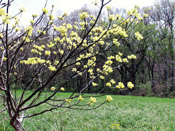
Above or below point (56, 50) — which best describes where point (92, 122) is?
below

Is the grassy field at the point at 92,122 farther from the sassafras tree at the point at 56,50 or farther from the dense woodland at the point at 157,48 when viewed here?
the dense woodland at the point at 157,48

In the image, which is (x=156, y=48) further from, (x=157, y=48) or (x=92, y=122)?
(x=92, y=122)

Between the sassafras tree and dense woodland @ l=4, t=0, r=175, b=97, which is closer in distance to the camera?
the sassafras tree

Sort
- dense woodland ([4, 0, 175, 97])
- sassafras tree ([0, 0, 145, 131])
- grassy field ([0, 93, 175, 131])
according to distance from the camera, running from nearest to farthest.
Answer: sassafras tree ([0, 0, 145, 131]), grassy field ([0, 93, 175, 131]), dense woodland ([4, 0, 175, 97])

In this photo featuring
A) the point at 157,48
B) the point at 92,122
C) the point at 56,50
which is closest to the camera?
the point at 56,50

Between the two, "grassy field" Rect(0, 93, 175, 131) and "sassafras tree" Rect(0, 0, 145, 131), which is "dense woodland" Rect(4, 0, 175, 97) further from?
"sassafras tree" Rect(0, 0, 145, 131)

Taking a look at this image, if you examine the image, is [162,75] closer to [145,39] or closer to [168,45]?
[168,45]

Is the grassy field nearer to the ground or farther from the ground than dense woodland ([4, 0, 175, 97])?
nearer to the ground

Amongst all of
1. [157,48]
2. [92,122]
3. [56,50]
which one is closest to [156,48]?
[157,48]

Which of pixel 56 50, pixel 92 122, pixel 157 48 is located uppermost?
pixel 157 48

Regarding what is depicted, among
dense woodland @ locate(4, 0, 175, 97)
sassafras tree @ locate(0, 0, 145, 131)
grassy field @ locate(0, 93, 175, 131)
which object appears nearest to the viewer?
sassafras tree @ locate(0, 0, 145, 131)

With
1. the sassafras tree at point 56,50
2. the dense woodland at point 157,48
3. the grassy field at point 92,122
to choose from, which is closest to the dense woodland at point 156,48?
the dense woodland at point 157,48

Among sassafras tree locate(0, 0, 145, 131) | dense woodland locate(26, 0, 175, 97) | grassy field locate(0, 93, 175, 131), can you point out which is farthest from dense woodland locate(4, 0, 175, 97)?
sassafras tree locate(0, 0, 145, 131)

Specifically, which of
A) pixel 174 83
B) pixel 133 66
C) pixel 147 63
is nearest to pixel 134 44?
pixel 133 66
